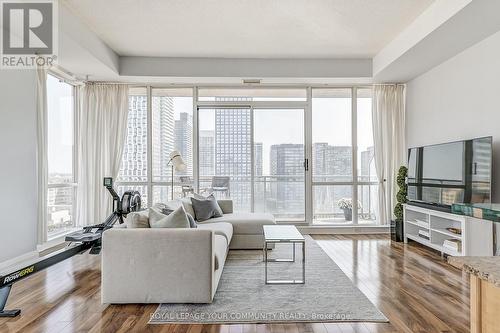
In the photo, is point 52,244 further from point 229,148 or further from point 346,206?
point 346,206

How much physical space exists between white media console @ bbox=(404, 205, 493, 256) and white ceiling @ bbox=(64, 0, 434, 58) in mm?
2477

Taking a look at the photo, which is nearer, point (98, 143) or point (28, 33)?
point (28, 33)

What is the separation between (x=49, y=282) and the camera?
3305 millimetres

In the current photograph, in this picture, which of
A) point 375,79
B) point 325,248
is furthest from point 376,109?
point 325,248

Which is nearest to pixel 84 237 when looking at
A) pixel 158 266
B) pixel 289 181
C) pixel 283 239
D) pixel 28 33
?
pixel 158 266

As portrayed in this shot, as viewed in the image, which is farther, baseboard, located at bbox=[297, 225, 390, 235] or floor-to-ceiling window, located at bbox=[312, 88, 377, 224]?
floor-to-ceiling window, located at bbox=[312, 88, 377, 224]

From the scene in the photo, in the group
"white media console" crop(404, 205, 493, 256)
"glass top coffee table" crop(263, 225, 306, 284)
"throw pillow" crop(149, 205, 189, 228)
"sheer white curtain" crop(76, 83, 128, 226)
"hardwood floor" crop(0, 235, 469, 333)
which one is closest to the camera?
"hardwood floor" crop(0, 235, 469, 333)

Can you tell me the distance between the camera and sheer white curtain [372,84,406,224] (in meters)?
5.86

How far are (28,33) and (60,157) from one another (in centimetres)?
209

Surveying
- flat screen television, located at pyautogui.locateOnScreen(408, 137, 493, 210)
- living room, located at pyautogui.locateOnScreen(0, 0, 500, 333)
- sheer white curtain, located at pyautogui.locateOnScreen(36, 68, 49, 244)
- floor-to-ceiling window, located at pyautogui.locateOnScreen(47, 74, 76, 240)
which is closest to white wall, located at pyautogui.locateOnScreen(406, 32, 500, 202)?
living room, located at pyautogui.locateOnScreen(0, 0, 500, 333)

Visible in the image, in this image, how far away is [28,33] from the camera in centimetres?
377

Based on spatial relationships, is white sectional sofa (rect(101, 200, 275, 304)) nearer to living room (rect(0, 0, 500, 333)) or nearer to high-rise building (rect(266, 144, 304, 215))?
→ living room (rect(0, 0, 500, 333))

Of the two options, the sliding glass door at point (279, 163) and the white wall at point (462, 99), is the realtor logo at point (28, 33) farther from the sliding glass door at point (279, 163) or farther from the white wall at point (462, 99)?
the white wall at point (462, 99)

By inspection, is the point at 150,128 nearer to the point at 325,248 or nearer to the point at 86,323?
the point at 325,248
